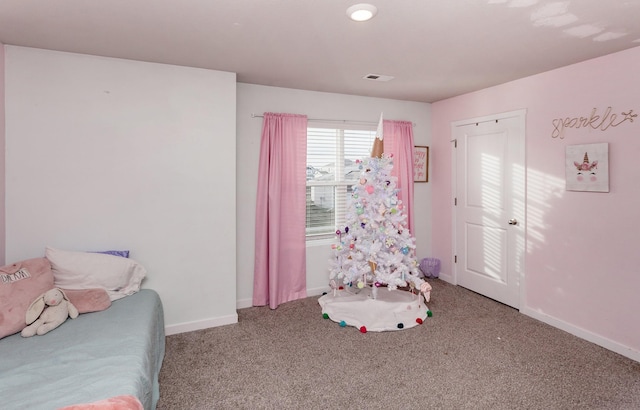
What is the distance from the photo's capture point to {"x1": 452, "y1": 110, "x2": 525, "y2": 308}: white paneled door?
3713mm

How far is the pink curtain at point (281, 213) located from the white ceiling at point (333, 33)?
2.31ft

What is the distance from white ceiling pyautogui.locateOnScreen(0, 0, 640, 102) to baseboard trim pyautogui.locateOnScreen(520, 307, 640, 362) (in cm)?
237

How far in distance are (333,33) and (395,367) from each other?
2482 millimetres

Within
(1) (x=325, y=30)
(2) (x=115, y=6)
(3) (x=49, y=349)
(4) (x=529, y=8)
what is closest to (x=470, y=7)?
(4) (x=529, y=8)

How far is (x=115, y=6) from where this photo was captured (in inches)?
80.5

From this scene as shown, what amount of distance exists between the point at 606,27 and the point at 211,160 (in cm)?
320

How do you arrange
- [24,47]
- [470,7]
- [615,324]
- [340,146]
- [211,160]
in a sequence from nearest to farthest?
1. [470,7]
2. [24,47]
3. [615,324]
4. [211,160]
5. [340,146]

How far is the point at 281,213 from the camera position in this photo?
394cm

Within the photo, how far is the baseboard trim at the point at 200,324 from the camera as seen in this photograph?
3.19 meters

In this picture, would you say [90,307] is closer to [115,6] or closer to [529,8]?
[115,6]

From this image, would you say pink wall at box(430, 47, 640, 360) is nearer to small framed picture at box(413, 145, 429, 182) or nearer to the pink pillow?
small framed picture at box(413, 145, 429, 182)

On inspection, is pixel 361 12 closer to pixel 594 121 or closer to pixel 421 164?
pixel 594 121

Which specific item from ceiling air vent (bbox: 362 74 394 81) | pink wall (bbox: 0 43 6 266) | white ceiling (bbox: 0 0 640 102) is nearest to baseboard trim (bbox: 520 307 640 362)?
white ceiling (bbox: 0 0 640 102)

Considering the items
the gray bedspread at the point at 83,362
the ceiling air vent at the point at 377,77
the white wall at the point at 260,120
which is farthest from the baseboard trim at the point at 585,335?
the gray bedspread at the point at 83,362
